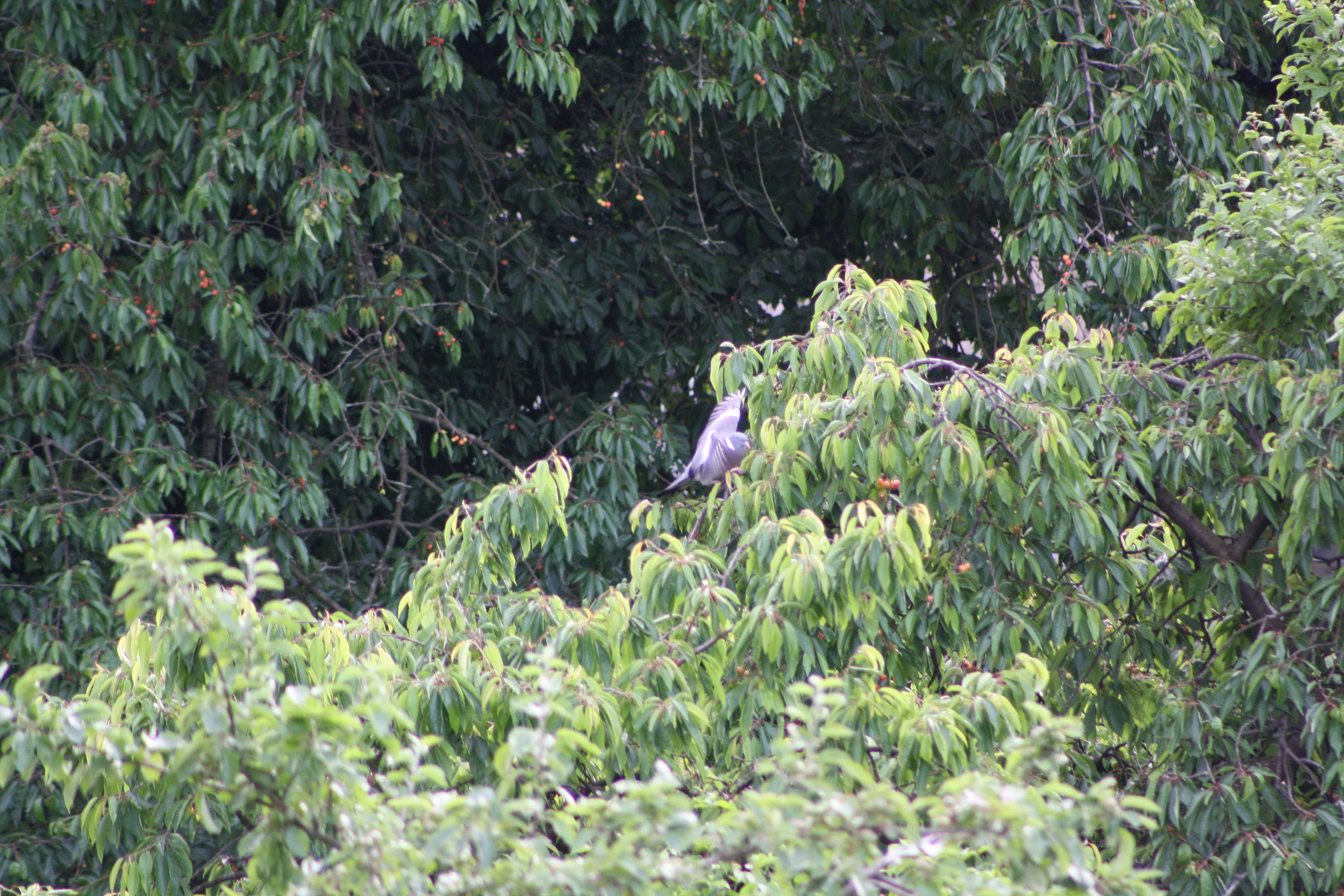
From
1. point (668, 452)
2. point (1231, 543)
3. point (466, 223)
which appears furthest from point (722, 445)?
point (466, 223)

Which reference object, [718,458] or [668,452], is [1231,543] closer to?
[718,458]

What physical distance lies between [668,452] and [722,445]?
2044 mm

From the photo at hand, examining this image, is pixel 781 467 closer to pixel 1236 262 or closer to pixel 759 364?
pixel 759 364

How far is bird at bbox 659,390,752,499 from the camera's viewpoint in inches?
144

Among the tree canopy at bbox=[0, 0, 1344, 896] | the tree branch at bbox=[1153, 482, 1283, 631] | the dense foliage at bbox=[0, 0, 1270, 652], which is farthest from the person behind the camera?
the dense foliage at bbox=[0, 0, 1270, 652]

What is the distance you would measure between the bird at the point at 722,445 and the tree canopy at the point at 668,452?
0.19 m

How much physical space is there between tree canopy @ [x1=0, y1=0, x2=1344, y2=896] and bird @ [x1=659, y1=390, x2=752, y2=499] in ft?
0.62

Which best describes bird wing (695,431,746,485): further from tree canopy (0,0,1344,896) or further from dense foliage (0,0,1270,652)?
dense foliage (0,0,1270,652)

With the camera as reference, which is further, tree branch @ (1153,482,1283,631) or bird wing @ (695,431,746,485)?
bird wing @ (695,431,746,485)

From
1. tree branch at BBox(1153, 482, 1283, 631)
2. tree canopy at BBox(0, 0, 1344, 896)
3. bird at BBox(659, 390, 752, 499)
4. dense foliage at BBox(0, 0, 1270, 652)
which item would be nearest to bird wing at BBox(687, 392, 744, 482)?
bird at BBox(659, 390, 752, 499)

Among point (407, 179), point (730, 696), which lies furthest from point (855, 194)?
point (730, 696)

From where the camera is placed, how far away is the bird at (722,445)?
366 cm

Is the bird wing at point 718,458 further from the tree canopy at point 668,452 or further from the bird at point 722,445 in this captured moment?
the tree canopy at point 668,452

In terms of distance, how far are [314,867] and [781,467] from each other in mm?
1482
